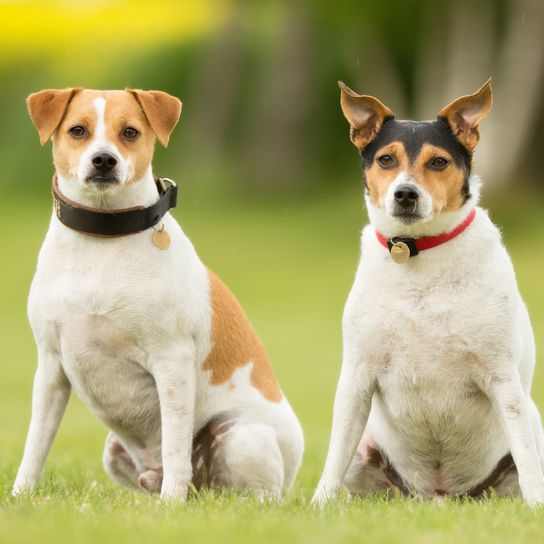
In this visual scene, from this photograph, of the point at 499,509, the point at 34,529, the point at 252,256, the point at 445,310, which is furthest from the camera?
the point at 252,256

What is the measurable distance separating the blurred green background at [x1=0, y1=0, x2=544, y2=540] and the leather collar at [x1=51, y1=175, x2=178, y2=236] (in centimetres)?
974

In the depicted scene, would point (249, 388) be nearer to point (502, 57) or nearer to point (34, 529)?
point (34, 529)

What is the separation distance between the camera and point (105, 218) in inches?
239

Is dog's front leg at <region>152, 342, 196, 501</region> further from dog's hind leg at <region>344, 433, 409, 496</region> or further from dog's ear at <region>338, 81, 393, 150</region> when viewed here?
dog's ear at <region>338, 81, 393, 150</region>

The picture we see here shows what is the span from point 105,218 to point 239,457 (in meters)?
1.45

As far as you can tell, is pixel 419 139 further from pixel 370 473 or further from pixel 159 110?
pixel 370 473

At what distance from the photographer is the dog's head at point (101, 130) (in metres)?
5.95

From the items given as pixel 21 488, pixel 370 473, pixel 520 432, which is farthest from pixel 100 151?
pixel 520 432

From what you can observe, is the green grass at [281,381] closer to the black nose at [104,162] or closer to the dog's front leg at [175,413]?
the dog's front leg at [175,413]

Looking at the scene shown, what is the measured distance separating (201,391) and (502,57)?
23622 mm

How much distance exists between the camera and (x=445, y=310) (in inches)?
229

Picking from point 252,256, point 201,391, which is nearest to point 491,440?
point 201,391

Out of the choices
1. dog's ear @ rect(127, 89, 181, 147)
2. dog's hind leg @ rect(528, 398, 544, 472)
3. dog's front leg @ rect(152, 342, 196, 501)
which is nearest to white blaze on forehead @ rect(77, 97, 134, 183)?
dog's ear @ rect(127, 89, 181, 147)

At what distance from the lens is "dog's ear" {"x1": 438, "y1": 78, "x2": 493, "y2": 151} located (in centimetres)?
602
